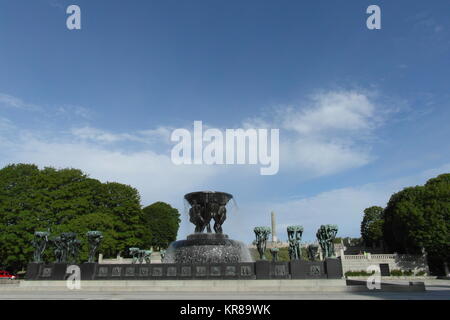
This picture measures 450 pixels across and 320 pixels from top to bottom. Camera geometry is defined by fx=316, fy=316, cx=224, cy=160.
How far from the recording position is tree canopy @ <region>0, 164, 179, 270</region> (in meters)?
37.3

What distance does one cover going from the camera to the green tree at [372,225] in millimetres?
82950

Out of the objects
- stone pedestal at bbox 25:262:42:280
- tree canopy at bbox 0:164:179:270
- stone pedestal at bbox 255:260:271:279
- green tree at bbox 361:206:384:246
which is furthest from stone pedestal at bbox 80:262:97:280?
green tree at bbox 361:206:384:246

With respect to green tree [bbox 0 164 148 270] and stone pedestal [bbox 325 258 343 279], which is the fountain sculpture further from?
green tree [bbox 0 164 148 270]

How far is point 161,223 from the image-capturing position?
7106 centimetres

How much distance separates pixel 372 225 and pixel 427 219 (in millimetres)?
38876

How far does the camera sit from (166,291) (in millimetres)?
15133

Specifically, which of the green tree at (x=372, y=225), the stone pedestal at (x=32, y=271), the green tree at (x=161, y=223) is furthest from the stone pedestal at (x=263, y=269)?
the green tree at (x=372, y=225)

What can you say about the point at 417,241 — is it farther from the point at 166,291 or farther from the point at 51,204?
the point at 51,204

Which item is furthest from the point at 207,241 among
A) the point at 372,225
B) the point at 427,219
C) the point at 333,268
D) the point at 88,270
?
the point at 372,225

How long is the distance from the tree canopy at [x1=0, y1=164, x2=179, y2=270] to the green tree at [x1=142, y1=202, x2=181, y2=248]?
15845 mm

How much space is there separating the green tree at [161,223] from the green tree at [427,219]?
4529 centimetres
